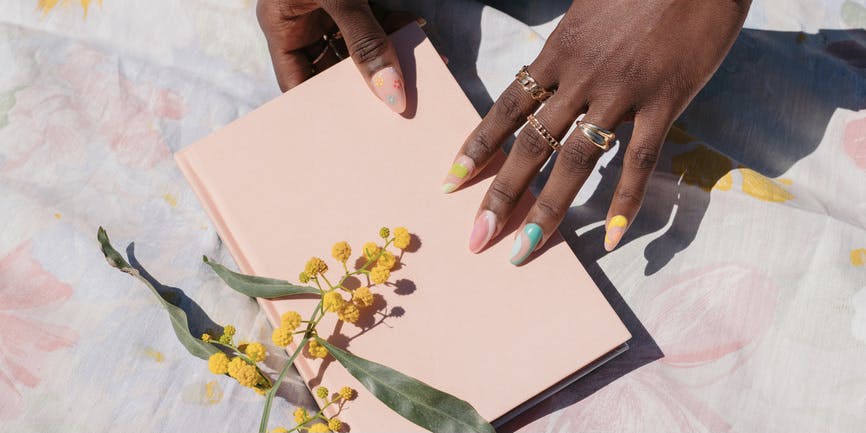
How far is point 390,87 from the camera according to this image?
54cm

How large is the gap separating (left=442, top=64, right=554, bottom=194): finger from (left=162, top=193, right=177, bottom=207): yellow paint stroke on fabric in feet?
0.90

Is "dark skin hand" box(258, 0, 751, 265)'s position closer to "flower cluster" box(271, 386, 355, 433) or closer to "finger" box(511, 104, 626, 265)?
"finger" box(511, 104, 626, 265)

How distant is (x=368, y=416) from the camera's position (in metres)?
0.49

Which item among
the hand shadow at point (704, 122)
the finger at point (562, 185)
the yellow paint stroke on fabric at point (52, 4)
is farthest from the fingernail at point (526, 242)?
the yellow paint stroke on fabric at point (52, 4)

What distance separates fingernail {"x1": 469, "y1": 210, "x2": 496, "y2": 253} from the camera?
1.69ft

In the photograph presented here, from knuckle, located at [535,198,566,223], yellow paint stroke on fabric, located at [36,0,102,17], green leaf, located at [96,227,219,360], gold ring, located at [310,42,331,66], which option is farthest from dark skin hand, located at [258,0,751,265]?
yellow paint stroke on fabric, located at [36,0,102,17]

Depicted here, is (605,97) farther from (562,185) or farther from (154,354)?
(154,354)

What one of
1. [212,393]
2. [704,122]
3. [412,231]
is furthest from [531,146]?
[212,393]

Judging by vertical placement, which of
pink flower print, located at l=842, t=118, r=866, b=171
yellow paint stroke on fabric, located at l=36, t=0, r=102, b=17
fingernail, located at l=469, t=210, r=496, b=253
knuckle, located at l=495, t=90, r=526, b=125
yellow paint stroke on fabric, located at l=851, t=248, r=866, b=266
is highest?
yellow paint stroke on fabric, located at l=36, t=0, r=102, b=17

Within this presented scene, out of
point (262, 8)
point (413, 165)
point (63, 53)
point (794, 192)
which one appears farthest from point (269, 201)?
point (794, 192)

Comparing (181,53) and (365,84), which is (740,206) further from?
(181,53)

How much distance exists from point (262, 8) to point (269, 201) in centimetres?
22

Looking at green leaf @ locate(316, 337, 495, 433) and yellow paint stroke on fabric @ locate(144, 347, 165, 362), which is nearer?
green leaf @ locate(316, 337, 495, 433)

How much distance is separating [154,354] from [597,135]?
0.42 metres
